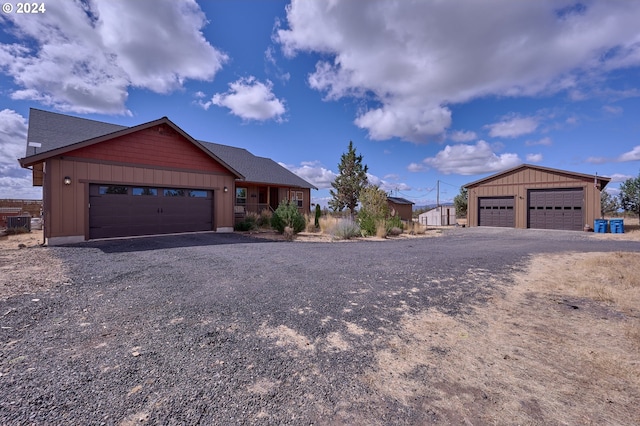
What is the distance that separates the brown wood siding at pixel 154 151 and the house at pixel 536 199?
1967cm

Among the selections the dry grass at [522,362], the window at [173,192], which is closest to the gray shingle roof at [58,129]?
the window at [173,192]

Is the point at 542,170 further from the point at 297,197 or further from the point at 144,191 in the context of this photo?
the point at 144,191

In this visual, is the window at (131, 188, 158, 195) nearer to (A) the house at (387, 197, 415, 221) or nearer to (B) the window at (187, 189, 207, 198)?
(B) the window at (187, 189, 207, 198)

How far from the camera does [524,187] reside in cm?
1950

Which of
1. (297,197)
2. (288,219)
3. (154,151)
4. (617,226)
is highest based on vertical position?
(154,151)

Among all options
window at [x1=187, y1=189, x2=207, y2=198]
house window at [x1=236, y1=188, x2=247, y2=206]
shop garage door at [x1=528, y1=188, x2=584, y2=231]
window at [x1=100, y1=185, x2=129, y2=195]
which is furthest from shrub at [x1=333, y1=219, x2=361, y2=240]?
shop garage door at [x1=528, y1=188, x2=584, y2=231]

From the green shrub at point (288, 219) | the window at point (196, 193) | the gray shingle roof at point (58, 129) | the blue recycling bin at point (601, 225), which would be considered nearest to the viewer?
the gray shingle roof at point (58, 129)

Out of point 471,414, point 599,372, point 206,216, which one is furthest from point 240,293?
point 206,216

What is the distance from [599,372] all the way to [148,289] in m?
5.64

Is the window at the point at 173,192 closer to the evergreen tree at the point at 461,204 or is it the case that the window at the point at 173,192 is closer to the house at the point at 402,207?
the house at the point at 402,207

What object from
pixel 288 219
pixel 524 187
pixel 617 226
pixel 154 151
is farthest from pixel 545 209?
pixel 154 151

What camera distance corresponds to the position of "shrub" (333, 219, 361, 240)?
40.7 ft

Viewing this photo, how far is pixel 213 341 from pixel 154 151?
37.2 ft

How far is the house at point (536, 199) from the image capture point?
17336 mm
